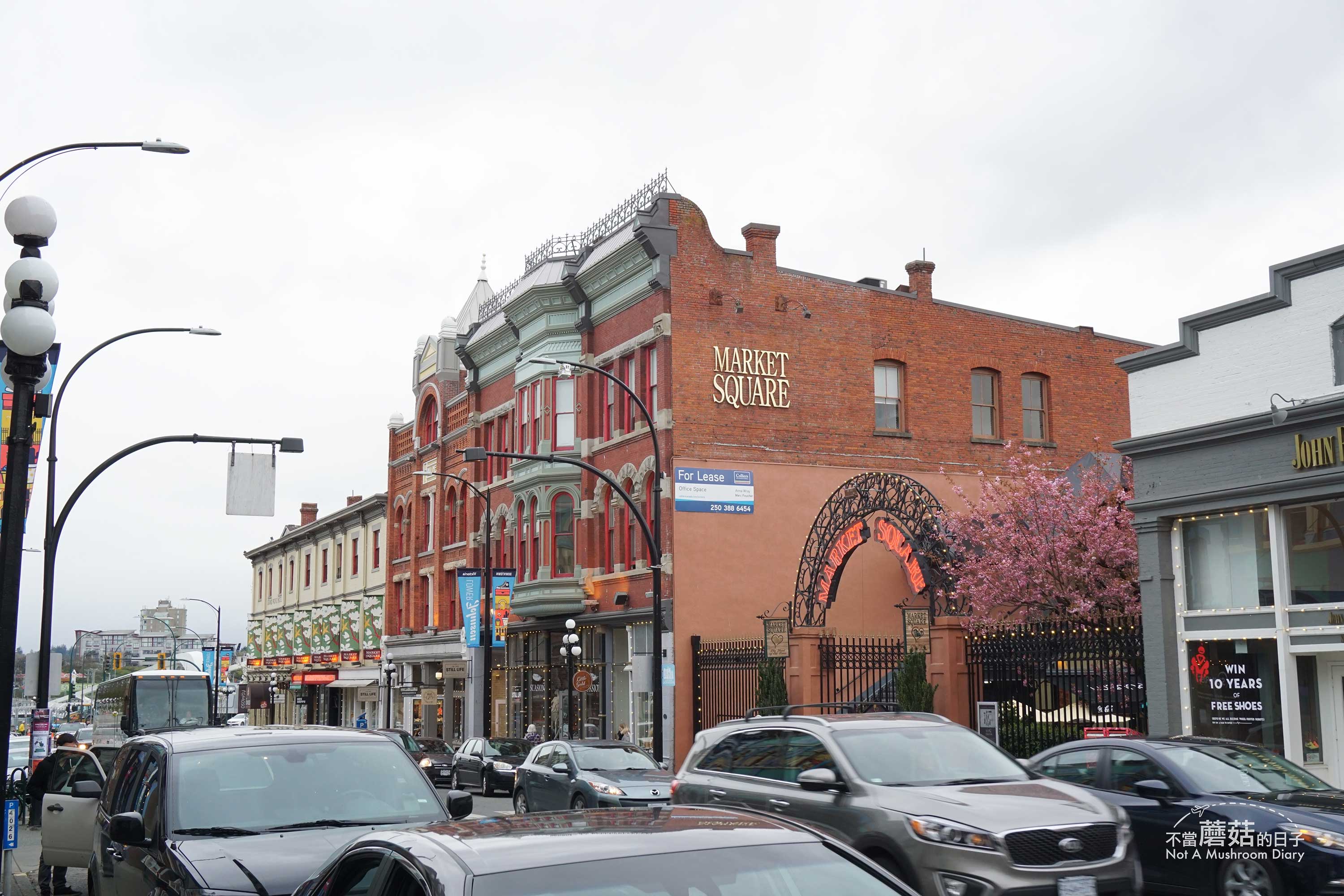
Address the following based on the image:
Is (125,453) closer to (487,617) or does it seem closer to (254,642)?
(487,617)

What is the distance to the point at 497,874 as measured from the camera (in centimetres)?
420

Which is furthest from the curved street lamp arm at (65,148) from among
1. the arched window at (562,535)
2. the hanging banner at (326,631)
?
the hanging banner at (326,631)

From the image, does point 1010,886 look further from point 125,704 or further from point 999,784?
point 125,704

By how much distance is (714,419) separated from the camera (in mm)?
35281

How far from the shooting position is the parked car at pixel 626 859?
4.17m

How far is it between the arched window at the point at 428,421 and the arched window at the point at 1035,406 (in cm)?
2417

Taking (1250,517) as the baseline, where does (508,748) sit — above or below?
below

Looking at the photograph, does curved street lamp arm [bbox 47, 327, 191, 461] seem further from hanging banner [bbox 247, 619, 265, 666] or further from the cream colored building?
hanging banner [bbox 247, 619, 265, 666]

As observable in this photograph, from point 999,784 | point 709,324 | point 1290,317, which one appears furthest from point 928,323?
point 999,784

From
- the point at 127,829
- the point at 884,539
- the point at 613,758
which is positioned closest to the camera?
the point at 127,829

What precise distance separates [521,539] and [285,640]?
37361 millimetres

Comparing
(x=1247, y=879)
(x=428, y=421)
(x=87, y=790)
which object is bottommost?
(x=1247, y=879)

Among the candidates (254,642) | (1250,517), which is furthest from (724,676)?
(254,642)

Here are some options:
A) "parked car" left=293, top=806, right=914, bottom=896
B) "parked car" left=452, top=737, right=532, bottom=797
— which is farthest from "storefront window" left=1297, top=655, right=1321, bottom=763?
"parked car" left=452, top=737, right=532, bottom=797
